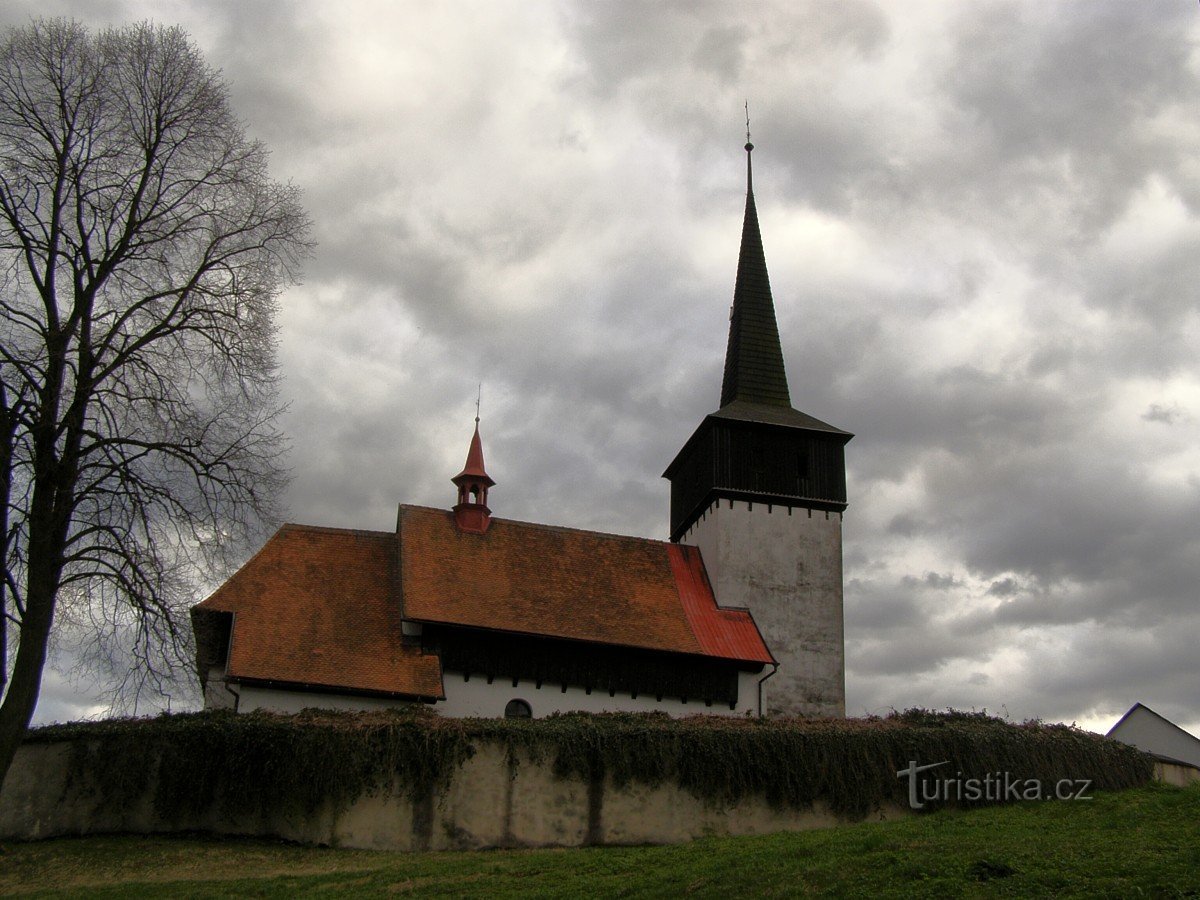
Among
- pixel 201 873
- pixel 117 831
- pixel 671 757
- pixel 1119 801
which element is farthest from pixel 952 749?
pixel 117 831

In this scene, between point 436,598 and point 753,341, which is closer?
point 436,598

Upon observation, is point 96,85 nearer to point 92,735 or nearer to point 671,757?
point 92,735

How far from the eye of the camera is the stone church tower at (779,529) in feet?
107

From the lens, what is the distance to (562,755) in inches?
823

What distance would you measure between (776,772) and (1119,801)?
5790mm

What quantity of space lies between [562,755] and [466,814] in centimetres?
198

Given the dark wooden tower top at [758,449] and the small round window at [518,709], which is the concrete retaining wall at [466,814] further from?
the dark wooden tower top at [758,449]

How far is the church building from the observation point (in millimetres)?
26703

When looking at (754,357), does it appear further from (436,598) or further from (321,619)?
(321,619)

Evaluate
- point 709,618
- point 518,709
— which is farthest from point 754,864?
point 709,618

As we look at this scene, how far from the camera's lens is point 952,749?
21516 mm

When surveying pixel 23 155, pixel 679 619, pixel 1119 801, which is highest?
pixel 23 155

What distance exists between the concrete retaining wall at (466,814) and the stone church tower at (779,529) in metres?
10.4

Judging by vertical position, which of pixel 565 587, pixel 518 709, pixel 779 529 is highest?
pixel 779 529
